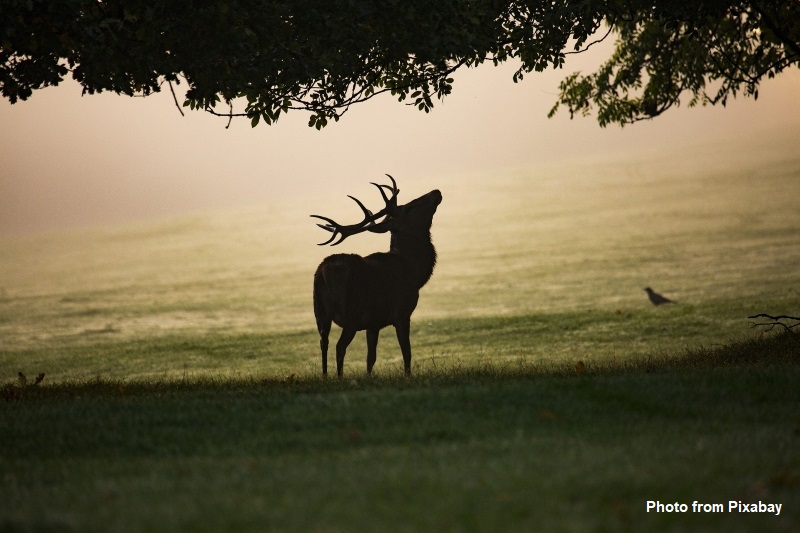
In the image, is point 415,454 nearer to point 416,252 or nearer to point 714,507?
point 714,507

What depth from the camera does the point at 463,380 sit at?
1418cm

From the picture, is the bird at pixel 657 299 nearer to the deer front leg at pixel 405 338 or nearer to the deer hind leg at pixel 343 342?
the deer front leg at pixel 405 338

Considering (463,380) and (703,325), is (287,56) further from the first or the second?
(703,325)

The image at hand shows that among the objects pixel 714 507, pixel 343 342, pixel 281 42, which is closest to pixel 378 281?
pixel 343 342

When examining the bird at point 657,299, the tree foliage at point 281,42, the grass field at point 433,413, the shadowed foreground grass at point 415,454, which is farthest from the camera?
the bird at point 657,299

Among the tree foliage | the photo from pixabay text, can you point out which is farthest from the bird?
the photo from pixabay text

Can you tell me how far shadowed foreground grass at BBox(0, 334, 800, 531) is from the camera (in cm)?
716

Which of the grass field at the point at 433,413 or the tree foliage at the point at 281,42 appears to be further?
the tree foliage at the point at 281,42

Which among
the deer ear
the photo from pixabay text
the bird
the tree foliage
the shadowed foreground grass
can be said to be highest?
the tree foliage

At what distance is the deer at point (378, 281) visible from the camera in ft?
49.9

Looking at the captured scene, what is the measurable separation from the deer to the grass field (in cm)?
88

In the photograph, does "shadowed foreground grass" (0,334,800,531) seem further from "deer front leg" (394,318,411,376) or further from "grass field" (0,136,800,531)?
"deer front leg" (394,318,411,376)

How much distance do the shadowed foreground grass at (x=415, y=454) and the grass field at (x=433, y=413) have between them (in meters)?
0.03

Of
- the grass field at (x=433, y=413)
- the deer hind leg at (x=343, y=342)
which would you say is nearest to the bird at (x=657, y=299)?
the grass field at (x=433, y=413)
